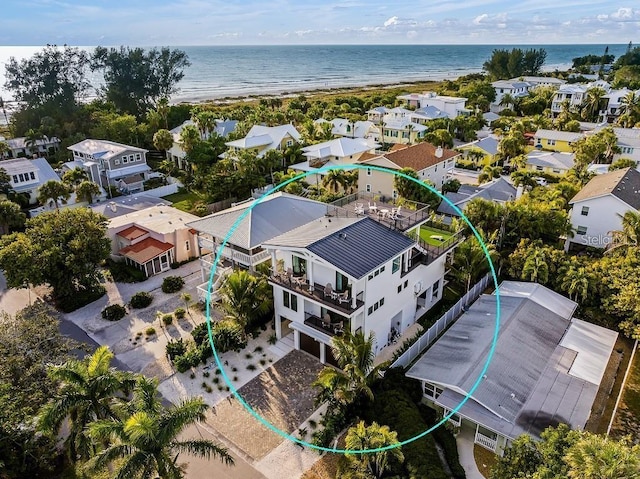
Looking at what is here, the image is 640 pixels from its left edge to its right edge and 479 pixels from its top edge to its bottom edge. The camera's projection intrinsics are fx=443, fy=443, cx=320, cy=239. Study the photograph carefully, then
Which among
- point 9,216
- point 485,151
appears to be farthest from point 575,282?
point 9,216

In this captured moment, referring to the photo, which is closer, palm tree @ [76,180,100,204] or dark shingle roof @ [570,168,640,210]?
dark shingle roof @ [570,168,640,210]

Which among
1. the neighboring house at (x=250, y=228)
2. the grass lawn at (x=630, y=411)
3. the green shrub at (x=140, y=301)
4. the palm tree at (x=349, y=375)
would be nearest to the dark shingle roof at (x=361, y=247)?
the palm tree at (x=349, y=375)

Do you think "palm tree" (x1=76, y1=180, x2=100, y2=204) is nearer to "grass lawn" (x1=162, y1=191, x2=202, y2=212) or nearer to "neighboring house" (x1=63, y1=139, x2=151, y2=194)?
"neighboring house" (x1=63, y1=139, x2=151, y2=194)

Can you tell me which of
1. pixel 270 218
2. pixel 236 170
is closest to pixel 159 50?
pixel 236 170

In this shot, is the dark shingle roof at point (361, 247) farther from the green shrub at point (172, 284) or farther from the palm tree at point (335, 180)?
the palm tree at point (335, 180)

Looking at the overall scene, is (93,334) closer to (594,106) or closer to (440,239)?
(440,239)

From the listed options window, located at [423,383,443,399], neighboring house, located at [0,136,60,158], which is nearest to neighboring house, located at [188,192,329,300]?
window, located at [423,383,443,399]

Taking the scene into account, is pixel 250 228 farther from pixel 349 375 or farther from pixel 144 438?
pixel 144 438
